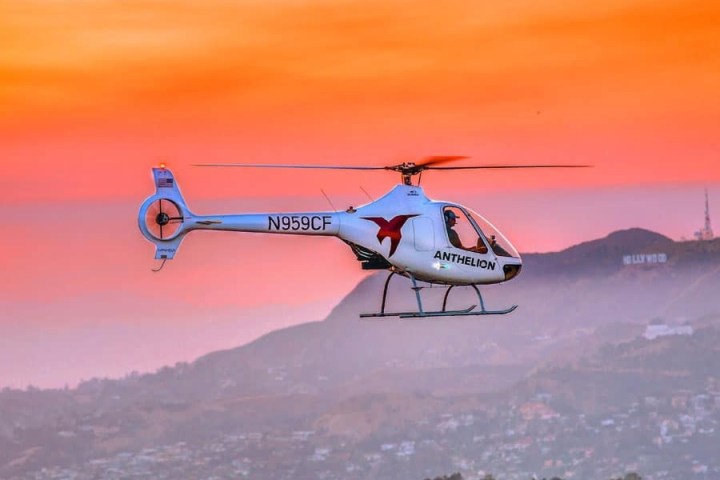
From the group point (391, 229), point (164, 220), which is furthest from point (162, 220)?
point (391, 229)

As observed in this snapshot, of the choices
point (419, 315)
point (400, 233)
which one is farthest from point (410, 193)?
point (419, 315)

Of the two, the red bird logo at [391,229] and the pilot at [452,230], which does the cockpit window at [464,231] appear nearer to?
the pilot at [452,230]

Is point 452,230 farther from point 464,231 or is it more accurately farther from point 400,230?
point 400,230

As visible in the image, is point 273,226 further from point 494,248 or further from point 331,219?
point 494,248

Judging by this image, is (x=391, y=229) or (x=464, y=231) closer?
(x=391, y=229)

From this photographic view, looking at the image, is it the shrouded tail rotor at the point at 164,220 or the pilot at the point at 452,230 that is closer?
the shrouded tail rotor at the point at 164,220

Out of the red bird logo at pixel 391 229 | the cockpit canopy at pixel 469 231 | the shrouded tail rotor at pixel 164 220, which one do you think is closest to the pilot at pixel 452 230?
the cockpit canopy at pixel 469 231
